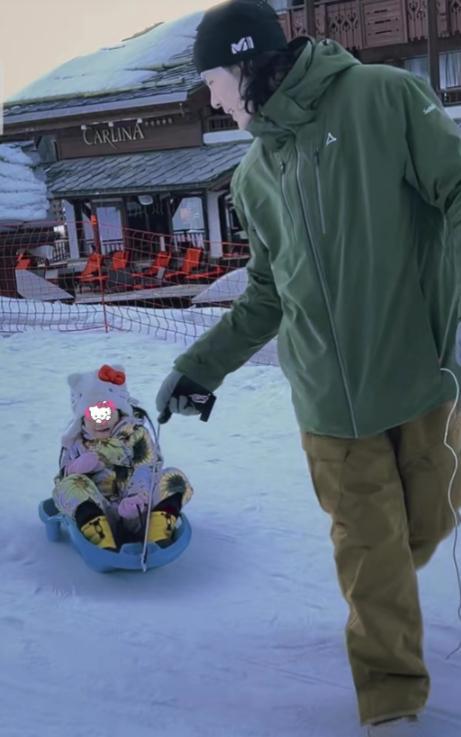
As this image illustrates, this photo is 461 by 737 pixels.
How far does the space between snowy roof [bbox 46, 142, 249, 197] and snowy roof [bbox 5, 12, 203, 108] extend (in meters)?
1.50

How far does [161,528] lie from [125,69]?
69.9ft

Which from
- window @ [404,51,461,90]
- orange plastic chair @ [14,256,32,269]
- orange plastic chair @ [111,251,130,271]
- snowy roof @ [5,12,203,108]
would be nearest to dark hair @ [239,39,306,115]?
orange plastic chair @ [14,256,32,269]

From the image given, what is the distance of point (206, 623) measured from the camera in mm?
2871

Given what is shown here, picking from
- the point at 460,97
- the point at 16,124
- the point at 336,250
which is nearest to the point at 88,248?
the point at 16,124

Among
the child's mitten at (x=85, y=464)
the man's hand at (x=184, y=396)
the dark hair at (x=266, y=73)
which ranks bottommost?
the child's mitten at (x=85, y=464)

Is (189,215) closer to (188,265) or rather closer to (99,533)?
(188,265)

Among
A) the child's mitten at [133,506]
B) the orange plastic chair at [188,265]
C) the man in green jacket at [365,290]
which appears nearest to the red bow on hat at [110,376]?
the child's mitten at [133,506]

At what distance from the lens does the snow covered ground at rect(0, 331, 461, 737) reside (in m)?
2.27

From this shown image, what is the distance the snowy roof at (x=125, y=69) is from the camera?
21.5 meters

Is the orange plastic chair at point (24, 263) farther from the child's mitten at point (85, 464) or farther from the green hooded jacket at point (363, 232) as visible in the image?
the green hooded jacket at point (363, 232)

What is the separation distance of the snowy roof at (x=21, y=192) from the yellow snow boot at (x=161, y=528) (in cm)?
1861

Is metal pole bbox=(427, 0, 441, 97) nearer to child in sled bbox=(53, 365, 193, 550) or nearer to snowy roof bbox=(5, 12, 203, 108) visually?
snowy roof bbox=(5, 12, 203, 108)

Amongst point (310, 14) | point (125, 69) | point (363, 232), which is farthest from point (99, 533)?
point (125, 69)

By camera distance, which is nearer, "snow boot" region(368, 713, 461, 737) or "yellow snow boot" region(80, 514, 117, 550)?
"snow boot" region(368, 713, 461, 737)
